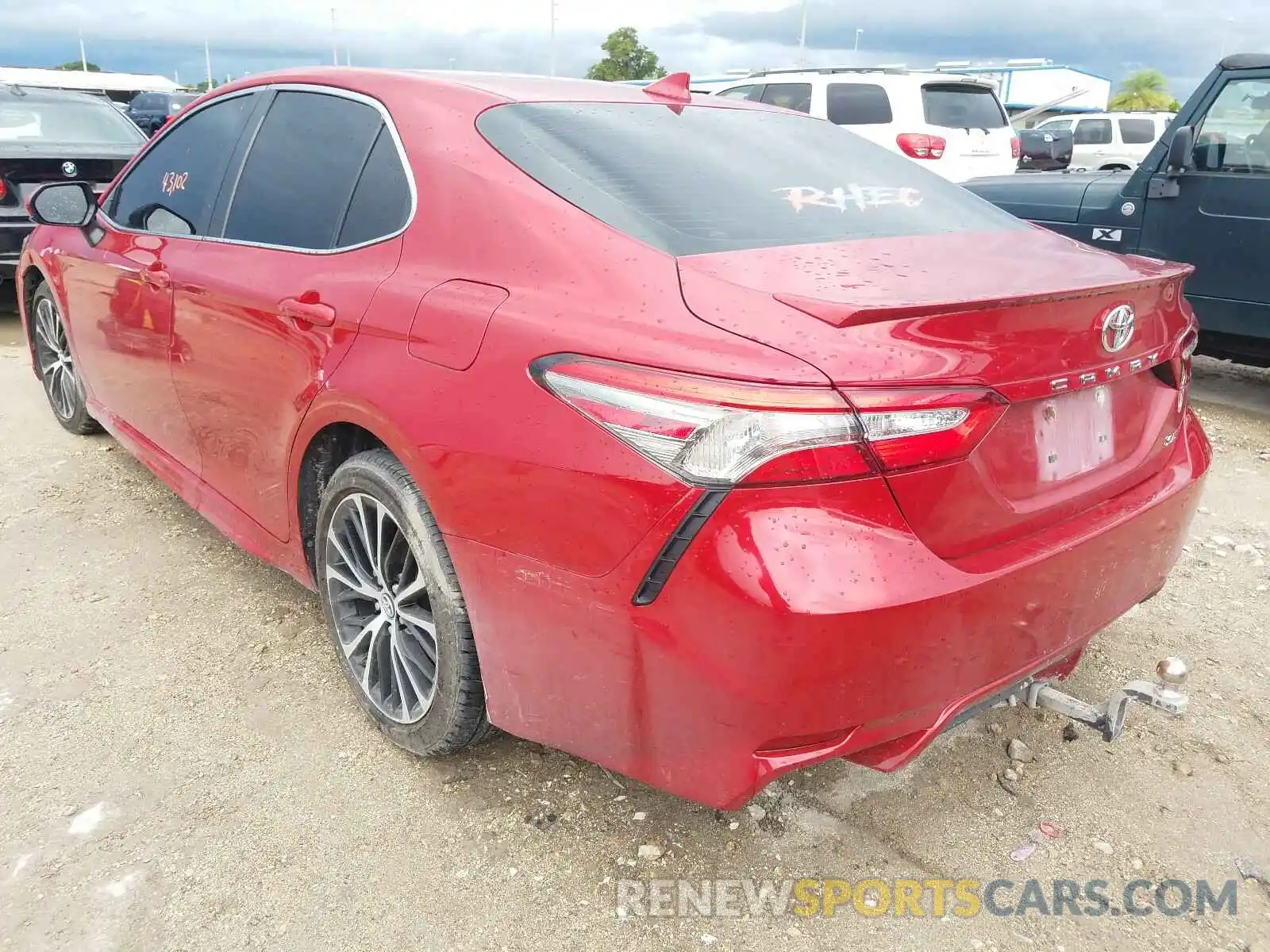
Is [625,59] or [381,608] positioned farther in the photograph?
[625,59]

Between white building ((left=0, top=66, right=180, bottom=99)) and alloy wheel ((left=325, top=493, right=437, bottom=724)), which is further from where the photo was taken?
white building ((left=0, top=66, right=180, bottom=99))

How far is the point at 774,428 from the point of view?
1.62 m

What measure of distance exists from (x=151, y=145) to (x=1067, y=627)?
3459 mm

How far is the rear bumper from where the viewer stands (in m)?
1.62

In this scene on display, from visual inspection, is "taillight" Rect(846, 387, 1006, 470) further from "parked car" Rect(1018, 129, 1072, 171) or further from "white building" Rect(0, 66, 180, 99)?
"white building" Rect(0, 66, 180, 99)

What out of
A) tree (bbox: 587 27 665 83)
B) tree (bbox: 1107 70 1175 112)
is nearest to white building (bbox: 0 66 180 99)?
tree (bbox: 587 27 665 83)

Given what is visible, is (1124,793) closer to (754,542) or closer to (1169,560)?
(1169,560)

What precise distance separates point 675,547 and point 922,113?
9.95 metres

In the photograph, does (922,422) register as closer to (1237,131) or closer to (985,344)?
(985,344)

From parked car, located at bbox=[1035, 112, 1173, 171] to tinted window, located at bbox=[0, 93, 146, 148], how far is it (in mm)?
16678

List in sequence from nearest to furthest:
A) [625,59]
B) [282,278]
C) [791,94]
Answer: [282,278] → [791,94] → [625,59]

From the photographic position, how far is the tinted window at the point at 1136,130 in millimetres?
19484

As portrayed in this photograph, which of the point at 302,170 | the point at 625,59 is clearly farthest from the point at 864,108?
the point at 625,59

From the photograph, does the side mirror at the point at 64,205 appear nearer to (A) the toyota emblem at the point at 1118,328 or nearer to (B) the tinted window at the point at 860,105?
(A) the toyota emblem at the point at 1118,328
